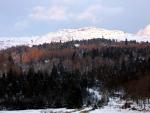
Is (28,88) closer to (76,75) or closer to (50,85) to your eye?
(50,85)

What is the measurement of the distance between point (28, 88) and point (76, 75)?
47.4m

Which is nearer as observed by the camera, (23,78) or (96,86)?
(23,78)

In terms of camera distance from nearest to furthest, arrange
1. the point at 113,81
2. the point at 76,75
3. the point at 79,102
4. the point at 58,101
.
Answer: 1. the point at 79,102
2. the point at 58,101
3. the point at 113,81
4. the point at 76,75

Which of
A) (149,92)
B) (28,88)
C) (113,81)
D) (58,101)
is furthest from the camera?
(113,81)

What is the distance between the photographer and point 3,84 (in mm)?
156000

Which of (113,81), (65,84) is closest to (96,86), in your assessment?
(113,81)

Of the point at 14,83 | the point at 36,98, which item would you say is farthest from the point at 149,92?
the point at 14,83

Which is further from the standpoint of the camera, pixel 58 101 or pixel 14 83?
pixel 14 83

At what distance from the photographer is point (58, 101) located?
13750cm

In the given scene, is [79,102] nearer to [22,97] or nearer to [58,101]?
[58,101]

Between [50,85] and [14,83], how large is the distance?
1504 centimetres

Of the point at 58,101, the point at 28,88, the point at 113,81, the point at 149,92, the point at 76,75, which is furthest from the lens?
the point at 76,75

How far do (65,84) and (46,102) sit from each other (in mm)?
17301

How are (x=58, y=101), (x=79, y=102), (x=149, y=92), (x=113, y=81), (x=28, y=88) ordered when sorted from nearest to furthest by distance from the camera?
(x=149, y=92), (x=79, y=102), (x=58, y=101), (x=28, y=88), (x=113, y=81)
